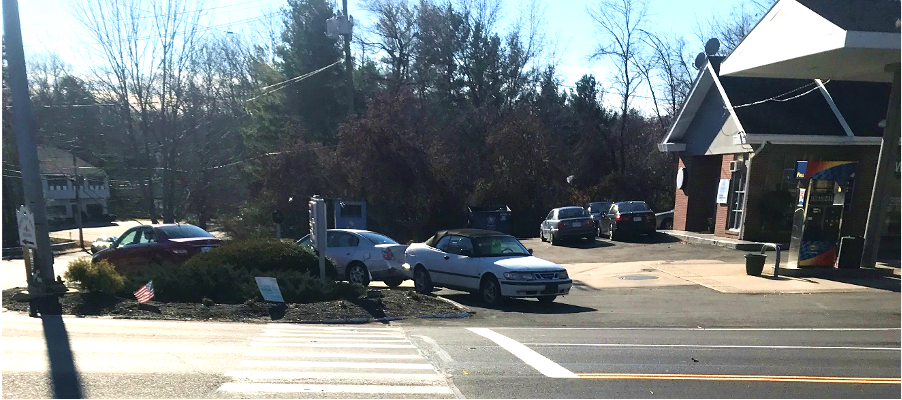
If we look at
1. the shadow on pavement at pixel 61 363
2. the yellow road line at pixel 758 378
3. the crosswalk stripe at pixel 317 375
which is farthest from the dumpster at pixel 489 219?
the crosswalk stripe at pixel 317 375

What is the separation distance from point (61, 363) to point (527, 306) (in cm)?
951

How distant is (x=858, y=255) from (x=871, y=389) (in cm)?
1318

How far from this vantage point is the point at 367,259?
17719 mm

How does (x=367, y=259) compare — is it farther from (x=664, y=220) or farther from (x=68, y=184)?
(x=68, y=184)

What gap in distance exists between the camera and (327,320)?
40.5 ft

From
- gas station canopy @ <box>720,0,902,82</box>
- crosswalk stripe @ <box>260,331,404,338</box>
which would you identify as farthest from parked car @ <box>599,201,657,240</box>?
crosswalk stripe @ <box>260,331,404,338</box>

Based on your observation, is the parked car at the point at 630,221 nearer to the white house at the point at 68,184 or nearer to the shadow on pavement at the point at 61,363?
the shadow on pavement at the point at 61,363

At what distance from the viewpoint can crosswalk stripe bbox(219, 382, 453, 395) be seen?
257 inches

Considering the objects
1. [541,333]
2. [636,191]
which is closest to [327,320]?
[541,333]

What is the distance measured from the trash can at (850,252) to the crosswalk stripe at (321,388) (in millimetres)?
16126

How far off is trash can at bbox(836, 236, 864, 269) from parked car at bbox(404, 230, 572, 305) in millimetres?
8721

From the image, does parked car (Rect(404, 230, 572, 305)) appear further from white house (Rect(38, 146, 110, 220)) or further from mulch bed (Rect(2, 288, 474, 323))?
white house (Rect(38, 146, 110, 220))

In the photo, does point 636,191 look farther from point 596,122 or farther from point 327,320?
point 327,320

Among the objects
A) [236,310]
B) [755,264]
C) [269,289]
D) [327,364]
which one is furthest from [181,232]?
[755,264]
